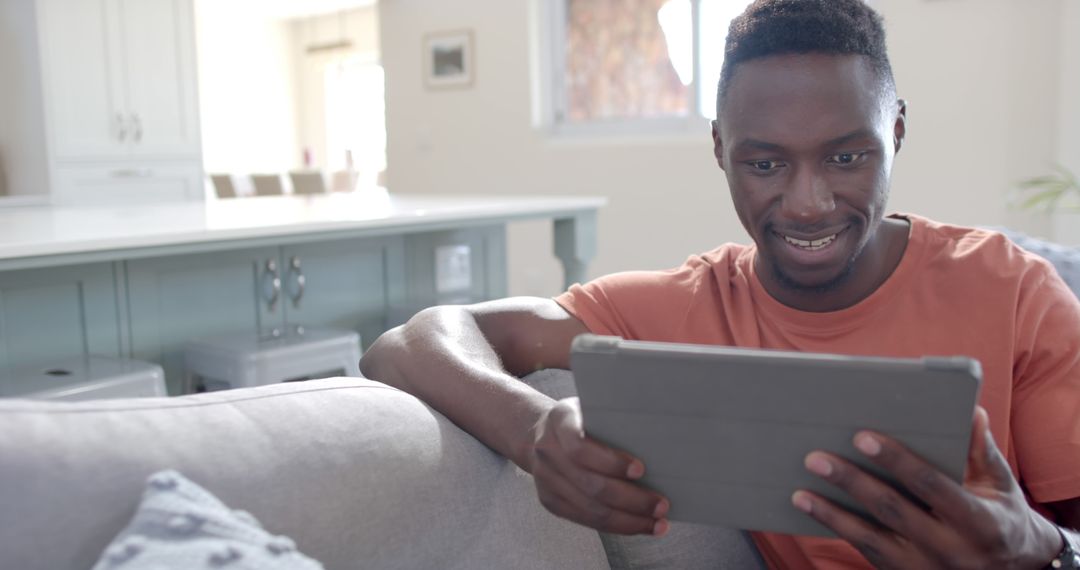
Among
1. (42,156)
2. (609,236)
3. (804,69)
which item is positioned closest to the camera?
(804,69)

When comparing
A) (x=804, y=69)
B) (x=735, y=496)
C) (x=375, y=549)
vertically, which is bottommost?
(x=375, y=549)

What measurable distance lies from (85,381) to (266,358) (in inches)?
16.7

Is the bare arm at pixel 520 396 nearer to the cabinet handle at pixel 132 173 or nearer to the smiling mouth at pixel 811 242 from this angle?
the smiling mouth at pixel 811 242

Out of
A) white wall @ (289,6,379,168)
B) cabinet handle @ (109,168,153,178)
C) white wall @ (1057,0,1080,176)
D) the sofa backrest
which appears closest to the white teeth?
the sofa backrest

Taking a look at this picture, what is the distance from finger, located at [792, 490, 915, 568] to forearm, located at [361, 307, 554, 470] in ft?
1.15

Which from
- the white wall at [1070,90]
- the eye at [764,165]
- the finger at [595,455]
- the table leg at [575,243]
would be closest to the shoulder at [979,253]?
the eye at [764,165]

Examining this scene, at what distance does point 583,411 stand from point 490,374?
1.10 ft

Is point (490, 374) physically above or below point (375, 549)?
above

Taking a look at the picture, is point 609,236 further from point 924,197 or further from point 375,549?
point 375,549

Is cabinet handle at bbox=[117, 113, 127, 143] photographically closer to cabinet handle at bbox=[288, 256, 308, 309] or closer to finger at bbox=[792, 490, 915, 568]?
cabinet handle at bbox=[288, 256, 308, 309]

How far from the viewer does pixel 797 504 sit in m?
0.70

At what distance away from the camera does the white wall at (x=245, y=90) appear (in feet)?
30.5

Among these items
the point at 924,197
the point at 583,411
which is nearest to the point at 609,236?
the point at 924,197

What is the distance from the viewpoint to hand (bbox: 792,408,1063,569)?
654mm
